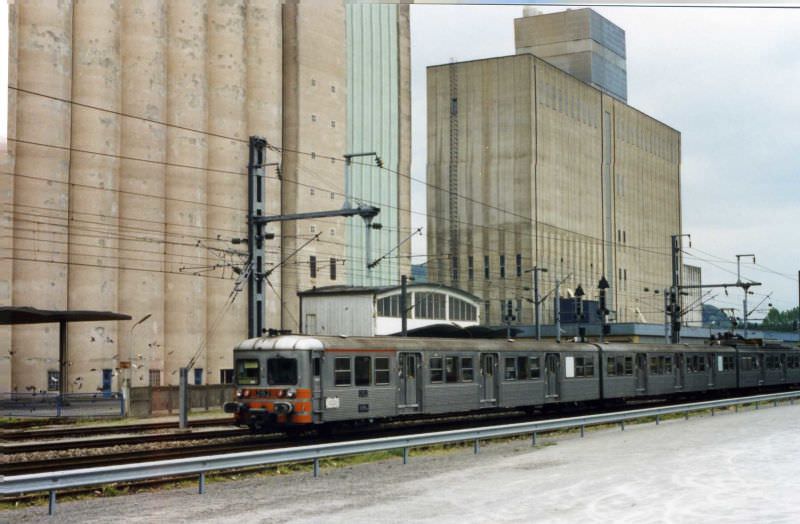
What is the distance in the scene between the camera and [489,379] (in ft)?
100

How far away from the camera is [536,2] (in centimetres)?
684

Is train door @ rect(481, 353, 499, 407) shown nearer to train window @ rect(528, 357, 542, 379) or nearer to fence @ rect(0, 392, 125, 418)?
train window @ rect(528, 357, 542, 379)

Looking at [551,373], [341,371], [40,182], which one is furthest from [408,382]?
[40,182]

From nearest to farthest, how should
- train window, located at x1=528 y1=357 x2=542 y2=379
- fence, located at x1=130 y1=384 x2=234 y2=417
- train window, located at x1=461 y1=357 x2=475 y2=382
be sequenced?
1. train window, located at x1=461 y1=357 x2=475 y2=382
2. train window, located at x1=528 y1=357 x2=542 y2=379
3. fence, located at x1=130 y1=384 x2=234 y2=417

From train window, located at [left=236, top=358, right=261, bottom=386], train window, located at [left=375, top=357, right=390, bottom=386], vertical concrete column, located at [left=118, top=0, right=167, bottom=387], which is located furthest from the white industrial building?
train window, located at [left=375, top=357, right=390, bottom=386]

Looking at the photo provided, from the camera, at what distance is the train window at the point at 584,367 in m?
35.6

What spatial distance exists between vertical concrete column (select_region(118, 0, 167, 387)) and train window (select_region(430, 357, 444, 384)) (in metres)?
33.9

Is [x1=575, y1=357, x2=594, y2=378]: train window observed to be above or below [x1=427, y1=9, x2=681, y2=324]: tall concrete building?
below

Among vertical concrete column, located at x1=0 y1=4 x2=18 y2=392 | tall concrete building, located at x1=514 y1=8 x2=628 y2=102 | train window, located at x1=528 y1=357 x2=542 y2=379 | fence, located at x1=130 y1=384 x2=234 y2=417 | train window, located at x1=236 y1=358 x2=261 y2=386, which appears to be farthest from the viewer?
tall concrete building, located at x1=514 y1=8 x2=628 y2=102

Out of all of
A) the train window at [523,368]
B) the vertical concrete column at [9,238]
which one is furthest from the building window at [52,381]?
the train window at [523,368]

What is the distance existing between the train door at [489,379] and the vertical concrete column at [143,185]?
32.7m

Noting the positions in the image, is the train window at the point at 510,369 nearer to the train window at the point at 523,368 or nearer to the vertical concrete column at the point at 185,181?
the train window at the point at 523,368

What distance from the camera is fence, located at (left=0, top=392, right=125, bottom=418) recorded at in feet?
128

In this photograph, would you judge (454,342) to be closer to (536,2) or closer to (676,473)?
(676,473)
